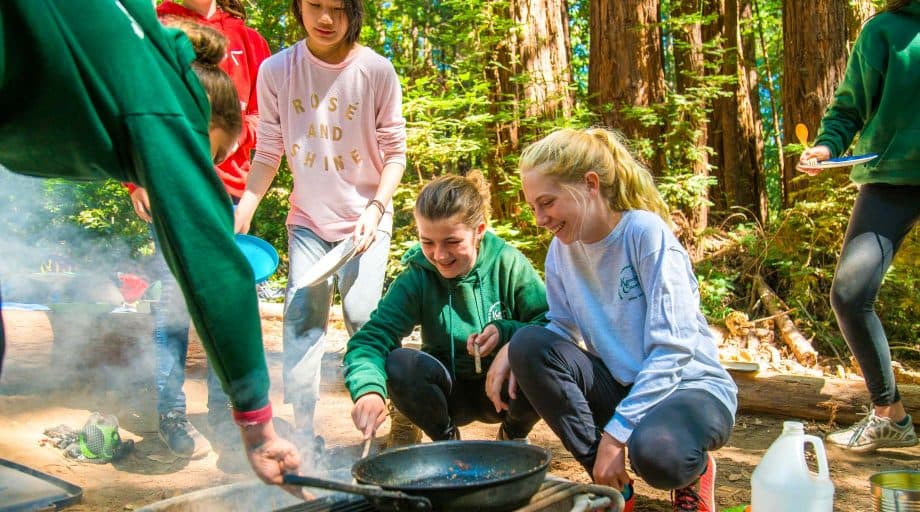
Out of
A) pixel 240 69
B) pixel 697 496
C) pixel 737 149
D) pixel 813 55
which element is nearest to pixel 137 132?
pixel 697 496

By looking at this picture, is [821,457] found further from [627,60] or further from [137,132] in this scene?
[627,60]

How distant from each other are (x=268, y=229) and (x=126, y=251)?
158 centimetres

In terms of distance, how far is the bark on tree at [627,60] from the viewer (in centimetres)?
636

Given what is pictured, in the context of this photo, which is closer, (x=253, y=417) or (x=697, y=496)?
(x=253, y=417)

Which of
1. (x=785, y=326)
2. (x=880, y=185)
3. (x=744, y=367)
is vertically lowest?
(x=785, y=326)

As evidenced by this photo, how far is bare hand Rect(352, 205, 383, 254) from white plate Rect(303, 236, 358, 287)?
3 cm

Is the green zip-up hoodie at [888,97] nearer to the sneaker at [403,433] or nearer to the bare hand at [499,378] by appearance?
the bare hand at [499,378]

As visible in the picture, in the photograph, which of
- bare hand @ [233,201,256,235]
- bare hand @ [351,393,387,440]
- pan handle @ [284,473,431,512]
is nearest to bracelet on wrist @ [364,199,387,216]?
bare hand @ [233,201,256,235]

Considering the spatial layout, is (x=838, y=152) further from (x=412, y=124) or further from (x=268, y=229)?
(x=268, y=229)

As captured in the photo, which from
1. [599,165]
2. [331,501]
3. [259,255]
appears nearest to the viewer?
[331,501]

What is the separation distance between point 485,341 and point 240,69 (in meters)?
1.76

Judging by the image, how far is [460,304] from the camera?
2.94 metres

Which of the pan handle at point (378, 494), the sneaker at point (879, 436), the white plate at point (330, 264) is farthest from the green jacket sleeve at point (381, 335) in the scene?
the sneaker at point (879, 436)

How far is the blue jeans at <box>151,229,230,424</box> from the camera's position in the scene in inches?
136
